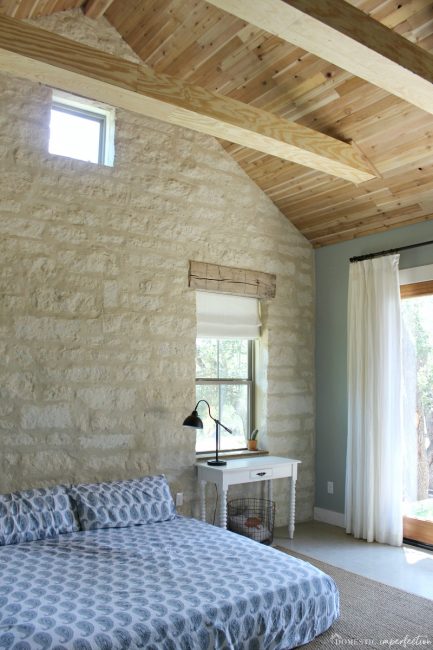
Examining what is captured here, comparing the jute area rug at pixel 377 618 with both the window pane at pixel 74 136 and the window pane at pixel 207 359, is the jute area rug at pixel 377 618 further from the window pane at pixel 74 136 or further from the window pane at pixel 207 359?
the window pane at pixel 74 136

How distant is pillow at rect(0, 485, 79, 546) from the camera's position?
3.27 metres

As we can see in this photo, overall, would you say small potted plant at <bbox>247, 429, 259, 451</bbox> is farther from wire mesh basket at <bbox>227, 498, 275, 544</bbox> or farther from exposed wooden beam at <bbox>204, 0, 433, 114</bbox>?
exposed wooden beam at <bbox>204, 0, 433, 114</bbox>

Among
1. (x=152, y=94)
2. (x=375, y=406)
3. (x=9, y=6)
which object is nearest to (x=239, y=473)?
(x=375, y=406)

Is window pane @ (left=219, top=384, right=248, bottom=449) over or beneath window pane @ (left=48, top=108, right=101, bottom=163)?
beneath

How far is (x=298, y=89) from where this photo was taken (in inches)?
159

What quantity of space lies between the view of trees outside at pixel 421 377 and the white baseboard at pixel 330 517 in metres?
0.82

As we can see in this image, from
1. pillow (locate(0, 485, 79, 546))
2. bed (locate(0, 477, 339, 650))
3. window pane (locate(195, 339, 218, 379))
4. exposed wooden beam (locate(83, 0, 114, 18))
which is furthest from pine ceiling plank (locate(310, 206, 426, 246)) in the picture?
pillow (locate(0, 485, 79, 546))

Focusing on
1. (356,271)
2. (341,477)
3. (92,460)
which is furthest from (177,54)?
(341,477)

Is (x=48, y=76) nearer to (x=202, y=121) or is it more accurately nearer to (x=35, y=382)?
(x=202, y=121)

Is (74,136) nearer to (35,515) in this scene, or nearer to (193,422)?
(193,422)

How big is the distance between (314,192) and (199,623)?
373 centimetres

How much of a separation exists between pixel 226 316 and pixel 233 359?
0.44 metres

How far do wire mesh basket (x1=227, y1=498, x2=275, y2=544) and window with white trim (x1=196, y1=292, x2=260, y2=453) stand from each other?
0.50 metres

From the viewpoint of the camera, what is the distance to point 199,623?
232cm
